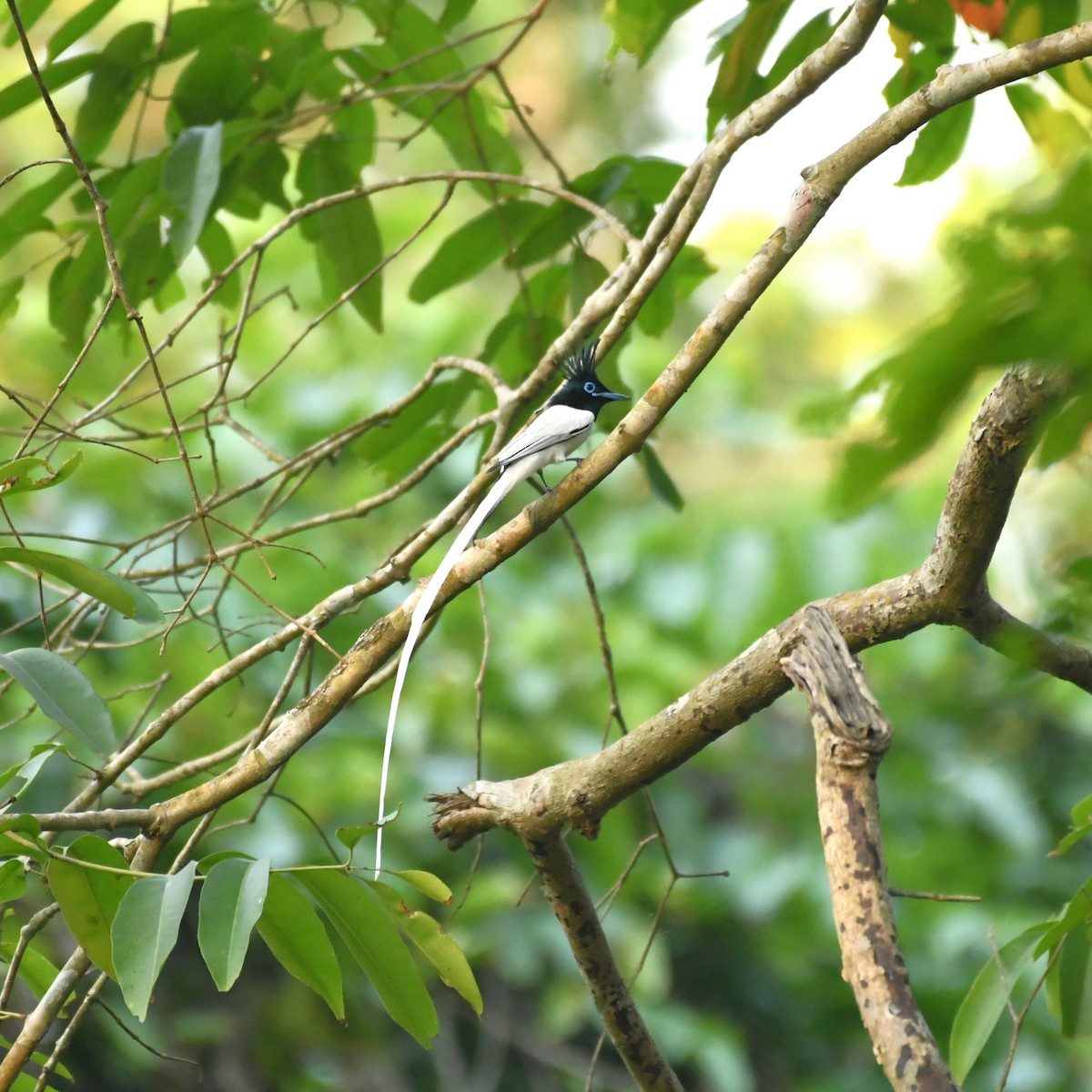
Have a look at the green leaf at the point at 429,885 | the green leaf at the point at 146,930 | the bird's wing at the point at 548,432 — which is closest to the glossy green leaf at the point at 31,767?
the green leaf at the point at 146,930

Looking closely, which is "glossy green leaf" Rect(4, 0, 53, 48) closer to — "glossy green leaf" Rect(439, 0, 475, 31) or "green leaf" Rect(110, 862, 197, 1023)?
"glossy green leaf" Rect(439, 0, 475, 31)

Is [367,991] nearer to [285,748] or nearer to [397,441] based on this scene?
[397,441]

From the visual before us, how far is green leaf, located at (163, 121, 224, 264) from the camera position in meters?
1.71

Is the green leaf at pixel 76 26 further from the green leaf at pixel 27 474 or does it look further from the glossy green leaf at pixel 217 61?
the green leaf at pixel 27 474

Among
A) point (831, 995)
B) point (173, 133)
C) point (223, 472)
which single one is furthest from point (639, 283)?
point (831, 995)

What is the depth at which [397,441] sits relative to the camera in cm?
216

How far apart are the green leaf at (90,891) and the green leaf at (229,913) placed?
0.09 meters

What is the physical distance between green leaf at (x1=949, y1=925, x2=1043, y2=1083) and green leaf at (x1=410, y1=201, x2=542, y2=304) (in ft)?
4.26

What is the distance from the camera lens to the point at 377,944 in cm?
130

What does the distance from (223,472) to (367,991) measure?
1.67m

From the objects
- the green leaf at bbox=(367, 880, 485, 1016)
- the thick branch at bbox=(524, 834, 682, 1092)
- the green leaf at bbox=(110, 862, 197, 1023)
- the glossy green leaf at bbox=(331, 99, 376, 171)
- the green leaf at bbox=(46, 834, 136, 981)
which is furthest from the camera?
the glossy green leaf at bbox=(331, 99, 376, 171)

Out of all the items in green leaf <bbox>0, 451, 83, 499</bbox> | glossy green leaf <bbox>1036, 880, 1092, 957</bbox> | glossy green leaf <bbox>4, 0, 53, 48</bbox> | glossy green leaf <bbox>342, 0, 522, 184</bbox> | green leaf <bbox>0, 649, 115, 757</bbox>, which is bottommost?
glossy green leaf <bbox>1036, 880, 1092, 957</bbox>

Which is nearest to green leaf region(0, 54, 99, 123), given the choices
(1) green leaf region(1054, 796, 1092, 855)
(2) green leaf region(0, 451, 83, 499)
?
(2) green leaf region(0, 451, 83, 499)

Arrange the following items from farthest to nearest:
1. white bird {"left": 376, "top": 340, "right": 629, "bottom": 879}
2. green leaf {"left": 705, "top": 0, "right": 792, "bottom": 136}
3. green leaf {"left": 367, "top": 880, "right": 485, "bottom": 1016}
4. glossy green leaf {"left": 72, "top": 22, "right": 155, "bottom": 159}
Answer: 1. glossy green leaf {"left": 72, "top": 22, "right": 155, "bottom": 159}
2. green leaf {"left": 705, "top": 0, "right": 792, "bottom": 136}
3. white bird {"left": 376, "top": 340, "right": 629, "bottom": 879}
4. green leaf {"left": 367, "top": 880, "right": 485, "bottom": 1016}
